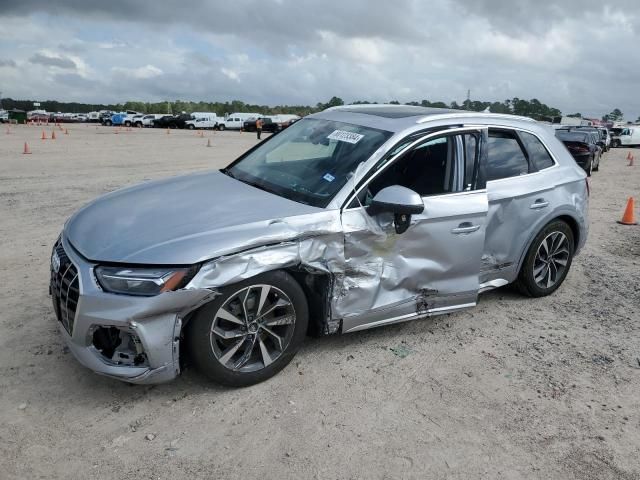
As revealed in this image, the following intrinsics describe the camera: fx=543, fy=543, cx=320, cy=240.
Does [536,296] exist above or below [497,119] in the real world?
below

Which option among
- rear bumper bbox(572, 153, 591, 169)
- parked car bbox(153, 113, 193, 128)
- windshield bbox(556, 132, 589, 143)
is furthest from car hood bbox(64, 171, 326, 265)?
parked car bbox(153, 113, 193, 128)

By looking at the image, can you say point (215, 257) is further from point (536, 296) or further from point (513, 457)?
point (536, 296)

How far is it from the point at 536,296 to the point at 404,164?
2.20 meters

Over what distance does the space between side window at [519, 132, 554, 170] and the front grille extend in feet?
12.9

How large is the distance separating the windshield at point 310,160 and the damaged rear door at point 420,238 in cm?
20

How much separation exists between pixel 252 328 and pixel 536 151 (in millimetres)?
3253

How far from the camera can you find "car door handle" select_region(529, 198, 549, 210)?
4832mm

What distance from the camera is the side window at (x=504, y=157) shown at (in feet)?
15.1

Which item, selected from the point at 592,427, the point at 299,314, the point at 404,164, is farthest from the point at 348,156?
the point at 592,427

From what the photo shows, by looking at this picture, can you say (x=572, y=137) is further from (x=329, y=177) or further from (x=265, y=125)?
(x=265, y=125)

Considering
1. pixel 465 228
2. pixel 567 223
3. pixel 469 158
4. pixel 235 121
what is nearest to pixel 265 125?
pixel 235 121

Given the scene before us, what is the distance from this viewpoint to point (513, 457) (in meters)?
2.99

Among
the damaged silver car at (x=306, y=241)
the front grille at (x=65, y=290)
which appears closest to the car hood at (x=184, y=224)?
the damaged silver car at (x=306, y=241)

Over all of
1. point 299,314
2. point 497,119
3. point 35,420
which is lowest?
point 35,420
